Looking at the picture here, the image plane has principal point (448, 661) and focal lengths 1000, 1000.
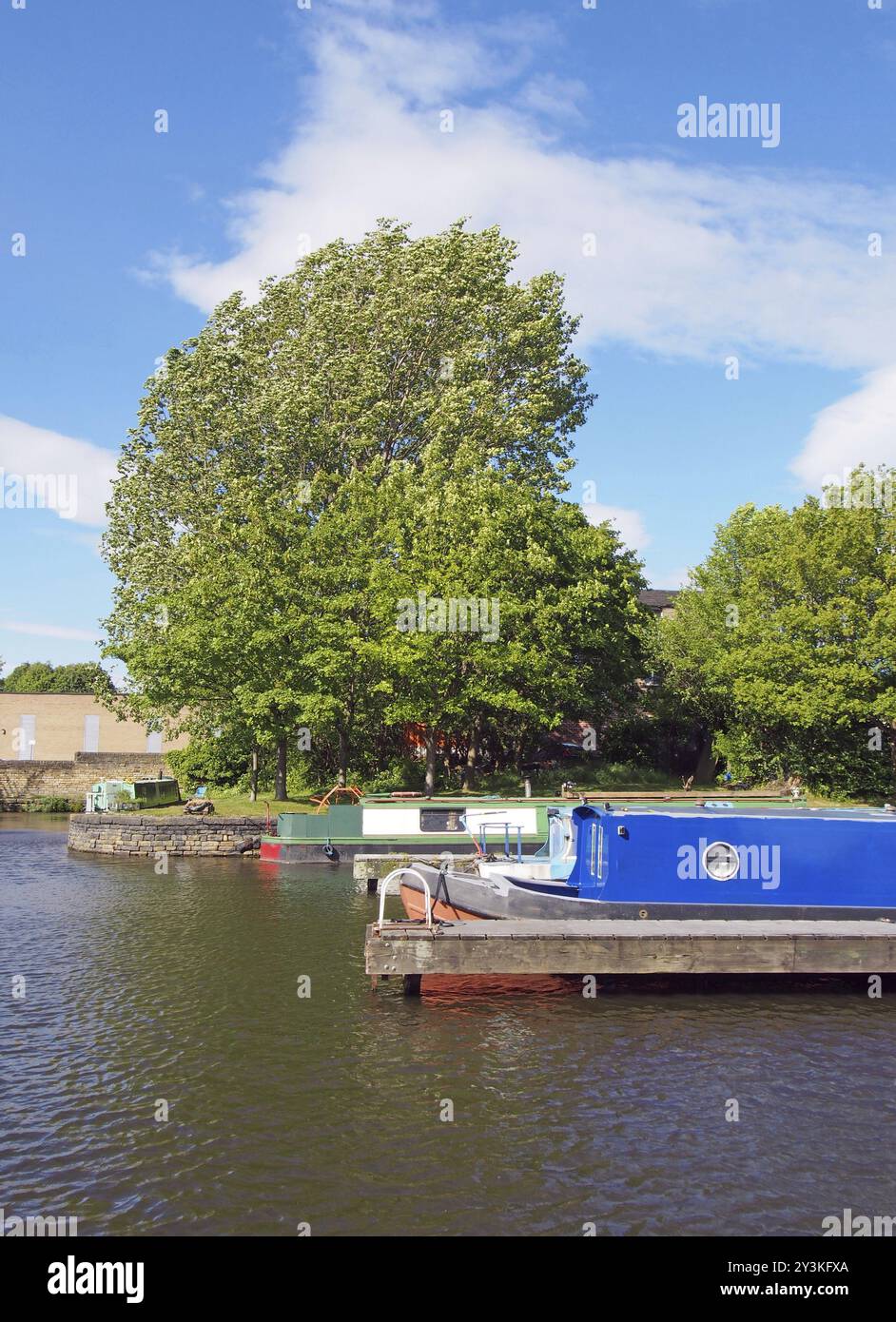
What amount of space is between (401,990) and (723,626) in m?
40.9

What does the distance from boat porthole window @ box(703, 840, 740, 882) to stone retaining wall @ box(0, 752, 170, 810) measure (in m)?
54.7

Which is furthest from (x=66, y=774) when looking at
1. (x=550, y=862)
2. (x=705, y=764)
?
(x=550, y=862)

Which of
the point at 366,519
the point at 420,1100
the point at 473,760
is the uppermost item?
the point at 366,519

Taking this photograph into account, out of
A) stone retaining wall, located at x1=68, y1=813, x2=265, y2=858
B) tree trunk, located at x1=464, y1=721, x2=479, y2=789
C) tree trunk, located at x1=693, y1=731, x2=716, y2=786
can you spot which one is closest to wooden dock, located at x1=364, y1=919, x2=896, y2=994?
stone retaining wall, located at x1=68, y1=813, x2=265, y2=858

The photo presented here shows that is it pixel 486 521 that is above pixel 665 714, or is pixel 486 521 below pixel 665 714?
above

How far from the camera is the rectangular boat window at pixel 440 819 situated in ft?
116

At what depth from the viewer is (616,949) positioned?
18.4m

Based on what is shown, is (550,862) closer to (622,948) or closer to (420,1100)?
(622,948)

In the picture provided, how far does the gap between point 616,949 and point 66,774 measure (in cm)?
6079

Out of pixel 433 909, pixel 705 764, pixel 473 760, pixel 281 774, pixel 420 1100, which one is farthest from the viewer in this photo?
pixel 705 764

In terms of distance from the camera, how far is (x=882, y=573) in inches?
1919

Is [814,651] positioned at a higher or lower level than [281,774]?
higher
